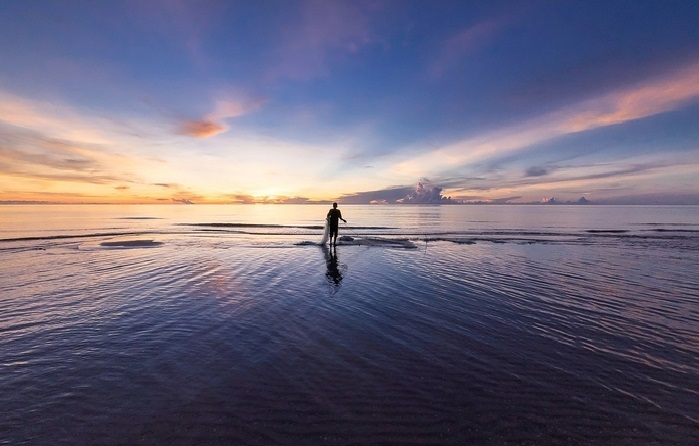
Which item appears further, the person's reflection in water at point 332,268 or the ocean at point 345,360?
the person's reflection in water at point 332,268

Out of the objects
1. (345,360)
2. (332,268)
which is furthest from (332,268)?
(345,360)

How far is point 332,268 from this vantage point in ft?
62.2

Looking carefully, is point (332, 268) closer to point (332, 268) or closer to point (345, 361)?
point (332, 268)

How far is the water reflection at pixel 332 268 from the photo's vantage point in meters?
15.5

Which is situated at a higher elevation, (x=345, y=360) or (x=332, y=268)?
(x=345, y=360)

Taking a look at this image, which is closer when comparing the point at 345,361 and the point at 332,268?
the point at 345,361

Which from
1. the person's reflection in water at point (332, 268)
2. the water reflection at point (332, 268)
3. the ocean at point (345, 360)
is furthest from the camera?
the person's reflection in water at point (332, 268)

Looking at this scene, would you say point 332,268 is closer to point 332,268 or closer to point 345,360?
point 332,268

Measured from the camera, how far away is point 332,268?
1897cm

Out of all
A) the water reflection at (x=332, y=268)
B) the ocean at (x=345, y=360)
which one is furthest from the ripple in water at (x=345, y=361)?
the water reflection at (x=332, y=268)

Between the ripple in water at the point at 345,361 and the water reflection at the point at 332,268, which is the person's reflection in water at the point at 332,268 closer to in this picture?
the water reflection at the point at 332,268

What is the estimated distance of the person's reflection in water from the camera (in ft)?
51.6

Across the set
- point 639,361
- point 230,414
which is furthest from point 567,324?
point 230,414

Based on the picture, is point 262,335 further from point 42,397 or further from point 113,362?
point 42,397
